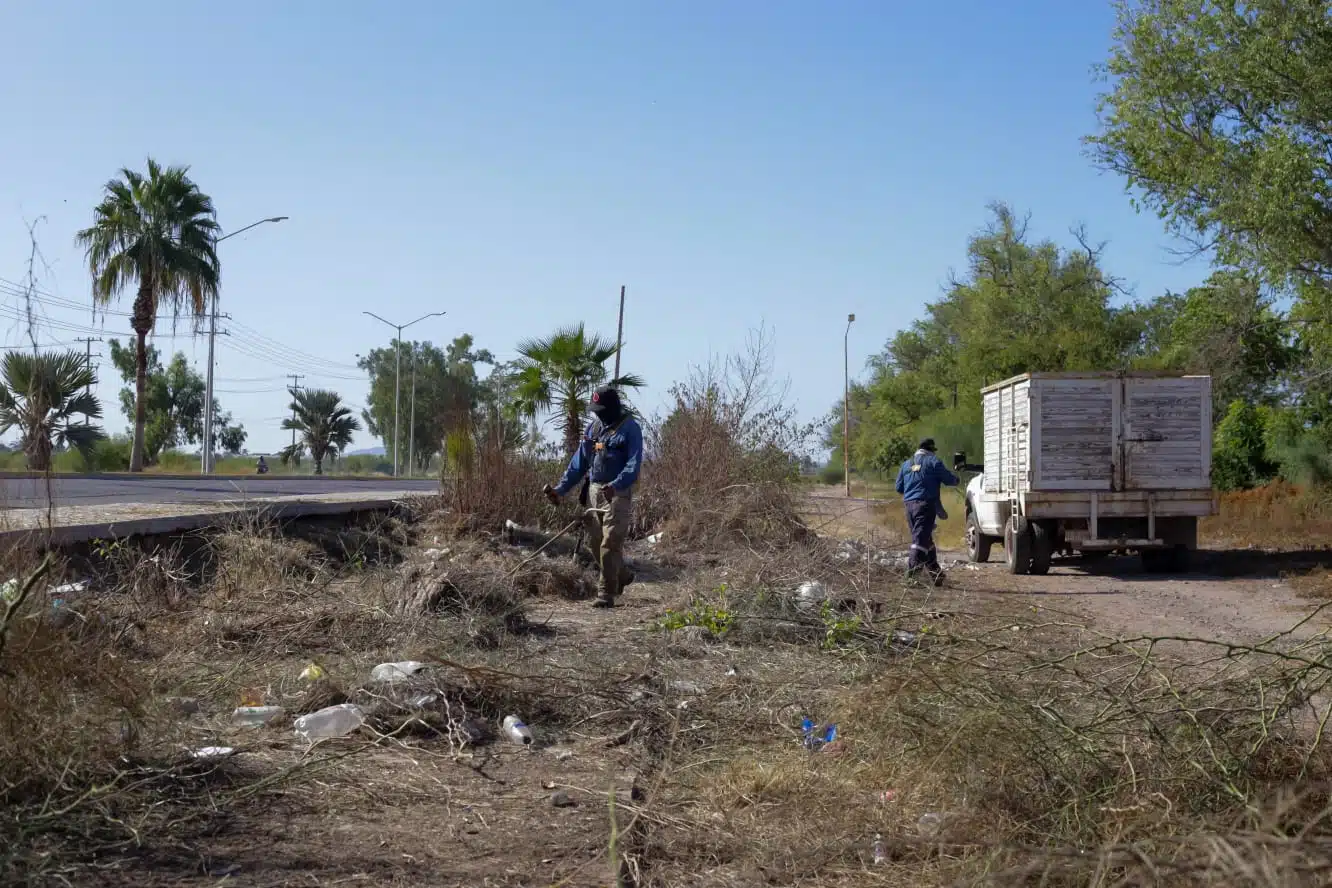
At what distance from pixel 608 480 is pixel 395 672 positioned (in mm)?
4774

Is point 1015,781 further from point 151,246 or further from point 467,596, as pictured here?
point 151,246

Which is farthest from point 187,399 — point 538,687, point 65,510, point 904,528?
point 538,687

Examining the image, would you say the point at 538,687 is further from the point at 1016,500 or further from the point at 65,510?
the point at 1016,500

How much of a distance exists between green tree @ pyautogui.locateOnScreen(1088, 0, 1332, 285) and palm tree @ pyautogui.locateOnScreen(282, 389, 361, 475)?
167 ft

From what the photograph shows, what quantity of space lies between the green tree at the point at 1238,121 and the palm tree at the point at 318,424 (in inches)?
2004

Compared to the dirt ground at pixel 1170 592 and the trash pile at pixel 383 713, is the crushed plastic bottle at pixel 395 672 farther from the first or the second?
the dirt ground at pixel 1170 592

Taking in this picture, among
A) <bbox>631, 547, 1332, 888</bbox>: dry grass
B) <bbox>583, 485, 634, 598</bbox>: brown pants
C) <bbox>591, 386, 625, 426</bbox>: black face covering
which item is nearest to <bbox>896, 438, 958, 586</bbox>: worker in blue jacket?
<bbox>583, 485, 634, 598</bbox>: brown pants

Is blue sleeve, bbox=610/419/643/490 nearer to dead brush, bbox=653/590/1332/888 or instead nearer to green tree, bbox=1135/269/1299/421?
dead brush, bbox=653/590/1332/888

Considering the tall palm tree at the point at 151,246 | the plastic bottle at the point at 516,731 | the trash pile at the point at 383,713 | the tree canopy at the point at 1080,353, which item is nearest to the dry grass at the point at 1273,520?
the tree canopy at the point at 1080,353

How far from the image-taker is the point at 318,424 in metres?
64.2

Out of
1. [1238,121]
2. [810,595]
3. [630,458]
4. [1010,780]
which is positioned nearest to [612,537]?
[630,458]

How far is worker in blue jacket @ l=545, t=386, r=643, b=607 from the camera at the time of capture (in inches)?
415

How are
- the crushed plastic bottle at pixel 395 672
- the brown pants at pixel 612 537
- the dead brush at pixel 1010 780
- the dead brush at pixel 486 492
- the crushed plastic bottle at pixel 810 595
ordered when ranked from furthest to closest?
the dead brush at pixel 486 492, the brown pants at pixel 612 537, the crushed plastic bottle at pixel 810 595, the crushed plastic bottle at pixel 395 672, the dead brush at pixel 1010 780

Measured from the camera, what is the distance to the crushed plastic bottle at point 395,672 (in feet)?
20.2
